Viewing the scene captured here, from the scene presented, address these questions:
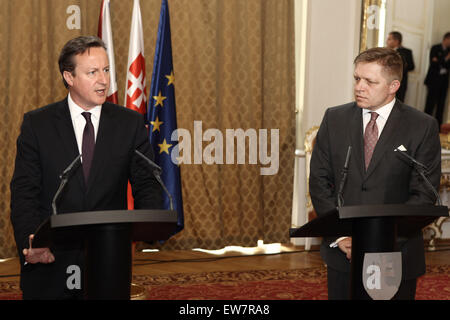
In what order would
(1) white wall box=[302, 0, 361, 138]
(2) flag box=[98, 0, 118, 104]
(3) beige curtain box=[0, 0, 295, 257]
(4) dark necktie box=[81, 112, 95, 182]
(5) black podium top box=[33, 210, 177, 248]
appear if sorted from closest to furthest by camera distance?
(5) black podium top box=[33, 210, 177, 248]
(4) dark necktie box=[81, 112, 95, 182]
(2) flag box=[98, 0, 118, 104]
(3) beige curtain box=[0, 0, 295, 257]
(1) white wall box=[302, 0, 361, 138]

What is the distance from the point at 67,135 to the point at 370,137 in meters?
1.31

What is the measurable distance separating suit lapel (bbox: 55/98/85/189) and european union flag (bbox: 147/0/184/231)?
2.66 meters

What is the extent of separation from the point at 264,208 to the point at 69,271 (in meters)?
4.33

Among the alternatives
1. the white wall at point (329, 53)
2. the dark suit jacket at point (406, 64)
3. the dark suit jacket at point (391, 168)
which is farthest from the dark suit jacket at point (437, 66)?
the dark suit jacket at point (391, 168)

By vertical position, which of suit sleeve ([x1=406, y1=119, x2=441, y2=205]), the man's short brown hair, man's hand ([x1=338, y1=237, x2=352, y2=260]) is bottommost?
man's hand ([x1=338, y1=237, x2=352, y2=260])

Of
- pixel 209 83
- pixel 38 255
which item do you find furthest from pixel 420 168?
pixel 209 83

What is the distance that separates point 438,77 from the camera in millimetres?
6543

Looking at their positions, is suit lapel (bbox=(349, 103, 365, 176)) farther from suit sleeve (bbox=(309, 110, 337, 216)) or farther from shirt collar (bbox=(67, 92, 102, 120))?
shirt collar (bbox=(67, 92, 102, 120))

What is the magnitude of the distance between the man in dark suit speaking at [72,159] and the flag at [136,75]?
2.39 meters

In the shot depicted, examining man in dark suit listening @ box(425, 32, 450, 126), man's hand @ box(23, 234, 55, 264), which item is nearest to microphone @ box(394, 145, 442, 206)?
man's hand @ box(23, 234, 55, 264)

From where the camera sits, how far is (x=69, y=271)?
2.23 metres

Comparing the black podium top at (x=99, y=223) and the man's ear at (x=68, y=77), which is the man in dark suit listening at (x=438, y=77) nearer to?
the man's ear at (x=68, y=77)

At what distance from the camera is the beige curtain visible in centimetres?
555

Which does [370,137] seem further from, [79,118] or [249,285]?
[249,285]
